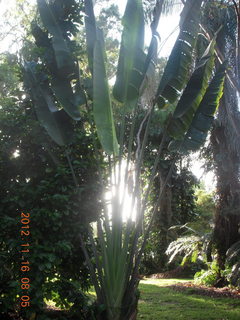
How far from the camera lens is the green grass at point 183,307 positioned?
7020 mm

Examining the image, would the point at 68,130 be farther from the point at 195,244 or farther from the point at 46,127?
the point at 195,244

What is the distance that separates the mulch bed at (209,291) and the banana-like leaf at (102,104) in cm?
646

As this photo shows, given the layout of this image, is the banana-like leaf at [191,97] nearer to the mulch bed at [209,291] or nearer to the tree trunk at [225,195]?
the tree trunk at [225,195]

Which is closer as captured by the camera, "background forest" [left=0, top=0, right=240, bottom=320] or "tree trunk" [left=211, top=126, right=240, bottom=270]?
"background forest" [left=0, top=0, right=240, bottom=320]

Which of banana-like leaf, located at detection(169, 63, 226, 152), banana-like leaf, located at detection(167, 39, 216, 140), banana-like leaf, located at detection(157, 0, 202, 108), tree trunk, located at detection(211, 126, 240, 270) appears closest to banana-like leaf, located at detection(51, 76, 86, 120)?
banana-like leaf, located at detection(157, 0, 202, 108)

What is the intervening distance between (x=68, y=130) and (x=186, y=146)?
2.04m

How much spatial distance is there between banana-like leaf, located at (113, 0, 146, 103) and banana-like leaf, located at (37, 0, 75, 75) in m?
0.93

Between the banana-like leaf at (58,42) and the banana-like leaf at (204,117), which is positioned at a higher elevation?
the banana-like leaf at (58,42)

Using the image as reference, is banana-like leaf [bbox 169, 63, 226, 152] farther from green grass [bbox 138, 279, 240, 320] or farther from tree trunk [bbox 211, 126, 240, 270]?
tree trunk [bbox 211, 126, 240, 270]

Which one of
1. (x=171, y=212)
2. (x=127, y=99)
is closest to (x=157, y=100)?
(x=127, y=99)

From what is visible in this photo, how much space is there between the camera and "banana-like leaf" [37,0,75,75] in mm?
5742
